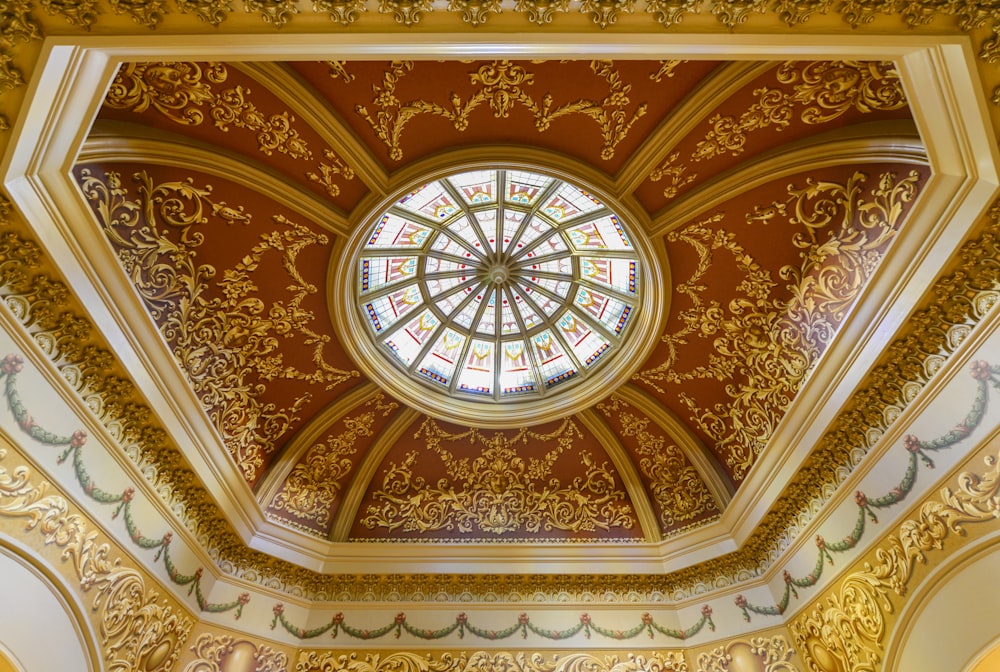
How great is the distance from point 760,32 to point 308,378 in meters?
6.29

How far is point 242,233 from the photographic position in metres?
5.79

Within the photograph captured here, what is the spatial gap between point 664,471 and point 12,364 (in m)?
7.61

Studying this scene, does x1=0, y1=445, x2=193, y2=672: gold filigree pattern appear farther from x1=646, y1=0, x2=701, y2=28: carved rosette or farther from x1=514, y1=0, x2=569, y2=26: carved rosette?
x1=646, y1=0, x2=701, y2=28: carved rosette

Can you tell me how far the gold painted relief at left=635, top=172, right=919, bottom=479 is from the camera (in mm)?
4898

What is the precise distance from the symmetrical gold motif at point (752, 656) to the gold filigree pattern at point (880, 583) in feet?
0.70

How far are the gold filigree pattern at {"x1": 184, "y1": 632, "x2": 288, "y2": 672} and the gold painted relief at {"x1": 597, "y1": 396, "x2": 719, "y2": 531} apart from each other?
534cm

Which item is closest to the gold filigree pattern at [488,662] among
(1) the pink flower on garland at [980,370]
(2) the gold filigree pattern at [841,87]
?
(1) the pink flower on garland at [980,370]

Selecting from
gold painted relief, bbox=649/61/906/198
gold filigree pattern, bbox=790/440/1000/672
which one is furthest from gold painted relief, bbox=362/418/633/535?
gold painted relief, bbox=649/61/906/198

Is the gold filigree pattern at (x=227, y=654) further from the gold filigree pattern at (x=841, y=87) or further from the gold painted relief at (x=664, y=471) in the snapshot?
the gold filigree pattern at (x=841, y=87)

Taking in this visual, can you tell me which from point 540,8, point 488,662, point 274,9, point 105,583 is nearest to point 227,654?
point 105,583

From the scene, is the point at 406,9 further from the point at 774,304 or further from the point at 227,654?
the point at 227,654

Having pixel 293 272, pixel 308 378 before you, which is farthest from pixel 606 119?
pixel 308 378

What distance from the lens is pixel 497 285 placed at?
25.7 ft

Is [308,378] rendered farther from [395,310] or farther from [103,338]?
[103,338]
